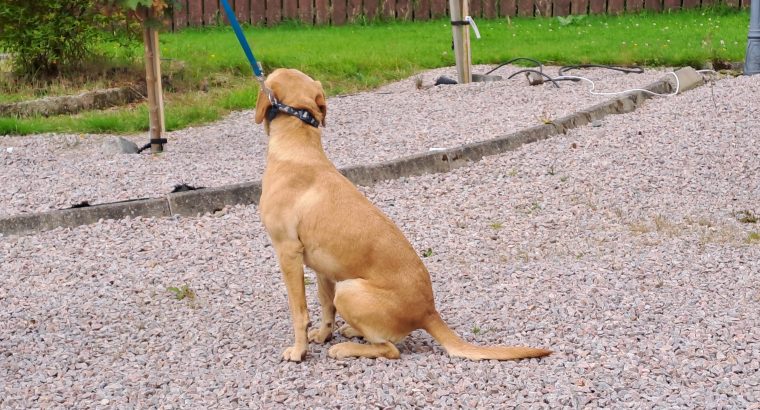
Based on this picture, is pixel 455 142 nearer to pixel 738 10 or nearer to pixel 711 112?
pixel 711 112

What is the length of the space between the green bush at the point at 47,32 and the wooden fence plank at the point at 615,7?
32.2ft

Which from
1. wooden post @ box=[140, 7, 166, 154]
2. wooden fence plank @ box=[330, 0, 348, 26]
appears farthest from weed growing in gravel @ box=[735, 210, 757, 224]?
wooden fence plank @ box=[330, 0, 348, 26]

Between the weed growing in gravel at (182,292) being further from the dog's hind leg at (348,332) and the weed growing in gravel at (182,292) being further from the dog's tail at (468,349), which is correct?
the dog's tail at (468,349)

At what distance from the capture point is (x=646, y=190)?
7.75m

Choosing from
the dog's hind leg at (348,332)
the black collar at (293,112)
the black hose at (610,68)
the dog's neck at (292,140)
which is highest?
the black collar at (293,112)

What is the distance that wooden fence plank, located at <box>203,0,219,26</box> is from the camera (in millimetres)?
20562

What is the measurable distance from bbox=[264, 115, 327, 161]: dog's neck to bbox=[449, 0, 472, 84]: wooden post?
23.7ft

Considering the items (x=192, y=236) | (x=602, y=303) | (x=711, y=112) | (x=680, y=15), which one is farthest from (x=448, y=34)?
(x=602, y=303)

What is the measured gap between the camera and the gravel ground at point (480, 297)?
4.47 meters

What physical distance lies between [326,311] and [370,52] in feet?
34.9

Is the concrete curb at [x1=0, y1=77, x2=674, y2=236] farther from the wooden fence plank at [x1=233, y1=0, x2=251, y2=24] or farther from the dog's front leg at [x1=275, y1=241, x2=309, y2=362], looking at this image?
the wooden fence plank at [x1=233, y1=0, x2=251, y2=24]

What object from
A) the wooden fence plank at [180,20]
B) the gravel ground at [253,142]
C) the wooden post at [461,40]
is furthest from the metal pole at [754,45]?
the wooden fence plank at [180,20]

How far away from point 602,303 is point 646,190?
2540 millimetres

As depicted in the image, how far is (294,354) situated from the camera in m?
4.84
